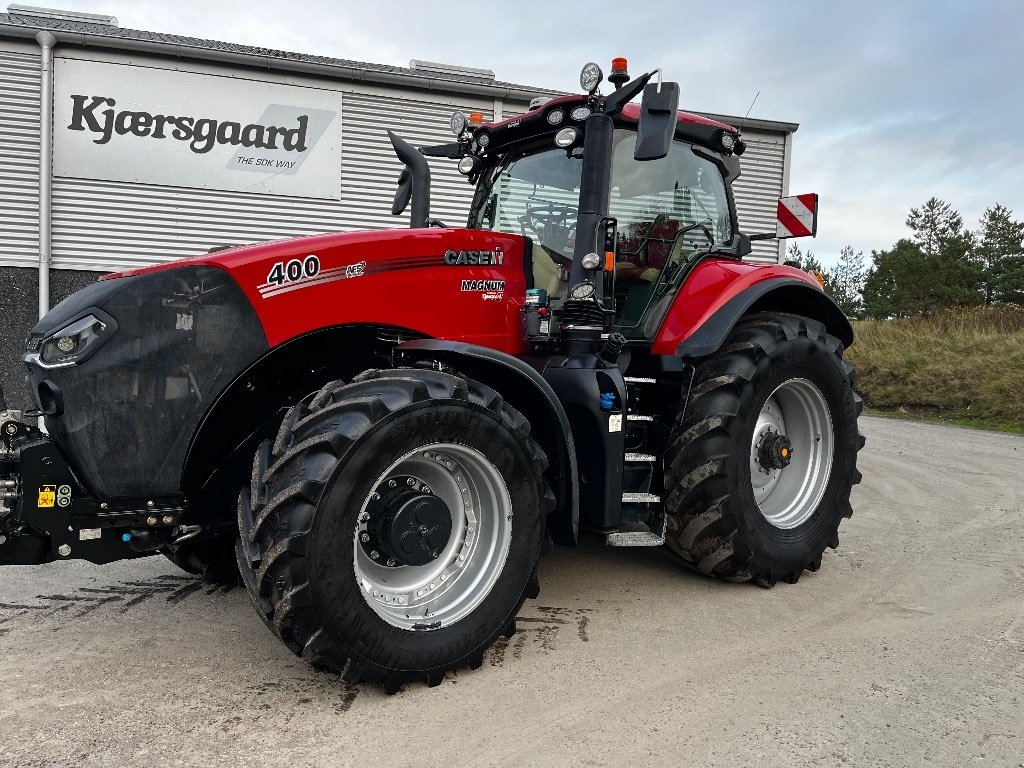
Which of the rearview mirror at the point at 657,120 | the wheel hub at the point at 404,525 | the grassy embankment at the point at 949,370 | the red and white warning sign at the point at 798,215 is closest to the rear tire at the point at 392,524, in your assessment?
the wheel hub at the point at 404,525

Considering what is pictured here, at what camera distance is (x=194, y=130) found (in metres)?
10.6

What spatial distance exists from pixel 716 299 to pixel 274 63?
8491 millimetres

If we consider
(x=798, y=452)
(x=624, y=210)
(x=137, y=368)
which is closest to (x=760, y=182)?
(x=798, y=452)

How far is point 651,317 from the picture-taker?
13.9 feet

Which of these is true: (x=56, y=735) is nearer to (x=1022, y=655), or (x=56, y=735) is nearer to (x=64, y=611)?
(x=64, y=611)

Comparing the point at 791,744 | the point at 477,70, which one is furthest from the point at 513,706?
the point at 477,70

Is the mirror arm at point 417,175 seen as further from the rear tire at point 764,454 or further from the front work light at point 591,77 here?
the rear tire at point 764,454

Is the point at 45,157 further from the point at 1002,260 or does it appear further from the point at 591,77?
the point at 1002,260

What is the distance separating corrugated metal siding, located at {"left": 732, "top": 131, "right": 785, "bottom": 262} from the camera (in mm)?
12797

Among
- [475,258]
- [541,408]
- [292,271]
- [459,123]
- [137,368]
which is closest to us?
[137,368]

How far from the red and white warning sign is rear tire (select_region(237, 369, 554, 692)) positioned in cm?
435

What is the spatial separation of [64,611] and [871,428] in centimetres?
1074

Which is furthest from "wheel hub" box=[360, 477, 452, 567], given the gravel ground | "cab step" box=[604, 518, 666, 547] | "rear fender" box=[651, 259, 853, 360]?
"rear fender" box=[651, 259, 853, 360]

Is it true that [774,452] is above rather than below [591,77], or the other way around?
below
